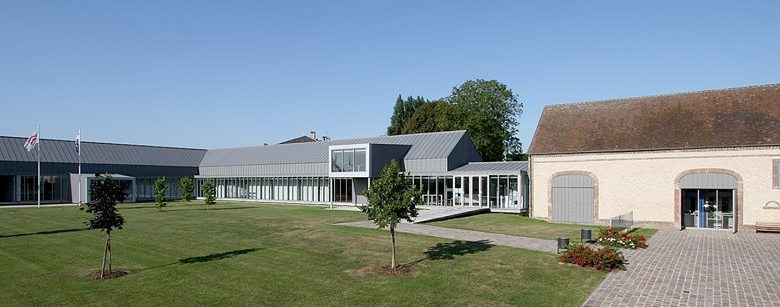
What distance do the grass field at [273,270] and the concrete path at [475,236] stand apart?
53.6 inches

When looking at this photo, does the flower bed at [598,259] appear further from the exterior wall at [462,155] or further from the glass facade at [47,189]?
the glass facade at [47,189]

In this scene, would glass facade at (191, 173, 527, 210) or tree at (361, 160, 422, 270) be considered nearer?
tree at (361, 160, 422, 270)

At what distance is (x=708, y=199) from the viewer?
94.2ft

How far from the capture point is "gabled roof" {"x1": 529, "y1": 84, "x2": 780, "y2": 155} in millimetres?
27984

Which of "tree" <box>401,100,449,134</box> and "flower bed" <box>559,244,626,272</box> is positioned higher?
"tree" <box>401,100,449,134</box>

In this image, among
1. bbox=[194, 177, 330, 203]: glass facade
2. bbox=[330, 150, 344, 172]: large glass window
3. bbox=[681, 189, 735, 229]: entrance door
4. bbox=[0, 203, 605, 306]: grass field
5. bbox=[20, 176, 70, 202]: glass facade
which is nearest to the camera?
bbox=[0, 203, 605, 306]: grass field

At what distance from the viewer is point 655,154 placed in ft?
96.6

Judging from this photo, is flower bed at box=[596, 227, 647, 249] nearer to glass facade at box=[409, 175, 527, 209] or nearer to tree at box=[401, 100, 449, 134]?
glass facade at box=[409, 175, 527, 209]

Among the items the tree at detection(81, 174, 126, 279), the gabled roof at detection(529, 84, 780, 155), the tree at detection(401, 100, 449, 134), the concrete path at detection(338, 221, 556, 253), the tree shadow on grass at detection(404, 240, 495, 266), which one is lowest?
the concrete path at detection(338, 221, 556, 253)

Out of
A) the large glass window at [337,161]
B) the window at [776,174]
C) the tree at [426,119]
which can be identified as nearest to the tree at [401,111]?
the tree at [426,119]

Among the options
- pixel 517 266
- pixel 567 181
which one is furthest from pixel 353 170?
pixel 517 266

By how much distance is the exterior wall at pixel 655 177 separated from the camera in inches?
1052

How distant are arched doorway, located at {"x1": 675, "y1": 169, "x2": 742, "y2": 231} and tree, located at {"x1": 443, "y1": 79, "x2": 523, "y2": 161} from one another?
107 feet

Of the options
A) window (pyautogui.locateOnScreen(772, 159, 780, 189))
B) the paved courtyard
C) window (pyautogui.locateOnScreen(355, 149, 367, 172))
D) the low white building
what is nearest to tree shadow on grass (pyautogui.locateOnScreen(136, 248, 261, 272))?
the paved courtyard
